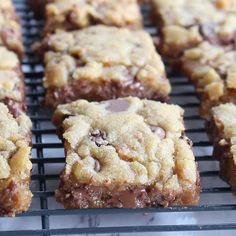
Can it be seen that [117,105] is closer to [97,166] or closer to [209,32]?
[97,166]

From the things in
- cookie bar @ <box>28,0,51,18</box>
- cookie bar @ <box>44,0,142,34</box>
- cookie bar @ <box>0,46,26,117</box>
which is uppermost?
cookie bar @ <box>28,0,51,18</box>

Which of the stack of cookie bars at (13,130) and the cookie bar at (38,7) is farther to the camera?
the cookie bar at (38,7)

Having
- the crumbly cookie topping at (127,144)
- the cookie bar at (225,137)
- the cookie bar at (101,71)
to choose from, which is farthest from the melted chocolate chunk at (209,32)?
the crumbly cookie topping at (127,144)

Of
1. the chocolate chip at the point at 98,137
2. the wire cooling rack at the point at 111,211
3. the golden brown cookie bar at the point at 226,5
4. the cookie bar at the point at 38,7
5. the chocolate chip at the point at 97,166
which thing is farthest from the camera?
the cookie bar at the point at 38,7

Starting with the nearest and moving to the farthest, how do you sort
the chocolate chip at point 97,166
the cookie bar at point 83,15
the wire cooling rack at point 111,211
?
the wire cooling rack at point 111,211 < the chocolate chip at point 97,166 < the cookie bar at point 83,15

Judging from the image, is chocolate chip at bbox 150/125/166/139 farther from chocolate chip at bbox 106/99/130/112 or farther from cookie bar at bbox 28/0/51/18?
cookie bar at bbox 28/0/51/18

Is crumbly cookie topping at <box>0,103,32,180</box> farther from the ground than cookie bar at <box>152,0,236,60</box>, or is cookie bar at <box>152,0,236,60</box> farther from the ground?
cookie bar at <box>152,0,236,60</box>

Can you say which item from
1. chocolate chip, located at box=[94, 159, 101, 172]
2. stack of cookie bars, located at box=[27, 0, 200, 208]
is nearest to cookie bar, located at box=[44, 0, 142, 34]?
stack of cookie bars, located at box=[27, 0, 200, 208]

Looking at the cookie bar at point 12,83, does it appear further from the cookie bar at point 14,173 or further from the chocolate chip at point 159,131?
the chocolate chip at point 159,131
